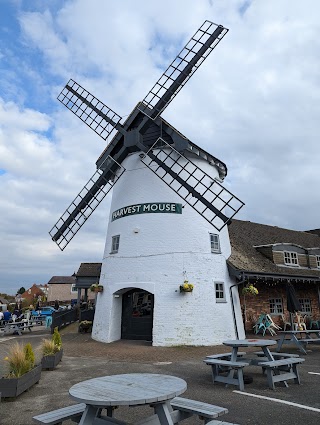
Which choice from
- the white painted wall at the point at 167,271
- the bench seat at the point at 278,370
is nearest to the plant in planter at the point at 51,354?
the white painted wall at the point at 167,271

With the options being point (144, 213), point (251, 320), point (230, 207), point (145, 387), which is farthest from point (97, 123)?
point (145, 387)

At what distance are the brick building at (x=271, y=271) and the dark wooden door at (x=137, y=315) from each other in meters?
4.51

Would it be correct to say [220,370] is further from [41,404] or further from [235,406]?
[41,404]

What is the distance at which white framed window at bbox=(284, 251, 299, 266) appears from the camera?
65.9ft

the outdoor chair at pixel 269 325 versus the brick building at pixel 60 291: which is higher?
the brick building at pixel 60 291

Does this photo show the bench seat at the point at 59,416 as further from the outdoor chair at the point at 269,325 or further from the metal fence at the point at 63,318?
the metal fence at the point at 63,318

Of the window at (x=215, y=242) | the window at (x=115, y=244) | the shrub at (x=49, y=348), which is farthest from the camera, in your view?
the window at (x=115, y=244)

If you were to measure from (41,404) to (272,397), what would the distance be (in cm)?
448

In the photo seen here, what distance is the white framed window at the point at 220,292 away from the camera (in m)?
14.6

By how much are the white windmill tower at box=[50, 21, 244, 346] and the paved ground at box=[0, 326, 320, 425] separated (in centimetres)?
188

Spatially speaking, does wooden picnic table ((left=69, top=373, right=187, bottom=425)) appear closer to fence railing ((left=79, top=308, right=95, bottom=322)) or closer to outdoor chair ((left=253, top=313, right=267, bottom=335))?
outdoor chair ((left=253, top=313, right=267, bottom=335))

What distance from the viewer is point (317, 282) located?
800 inches

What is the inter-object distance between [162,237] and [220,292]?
3.68 meters

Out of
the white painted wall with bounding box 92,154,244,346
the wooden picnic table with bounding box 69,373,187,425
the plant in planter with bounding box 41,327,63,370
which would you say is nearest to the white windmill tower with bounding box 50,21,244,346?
the white painted wall with bounding box 92,154,244,346
